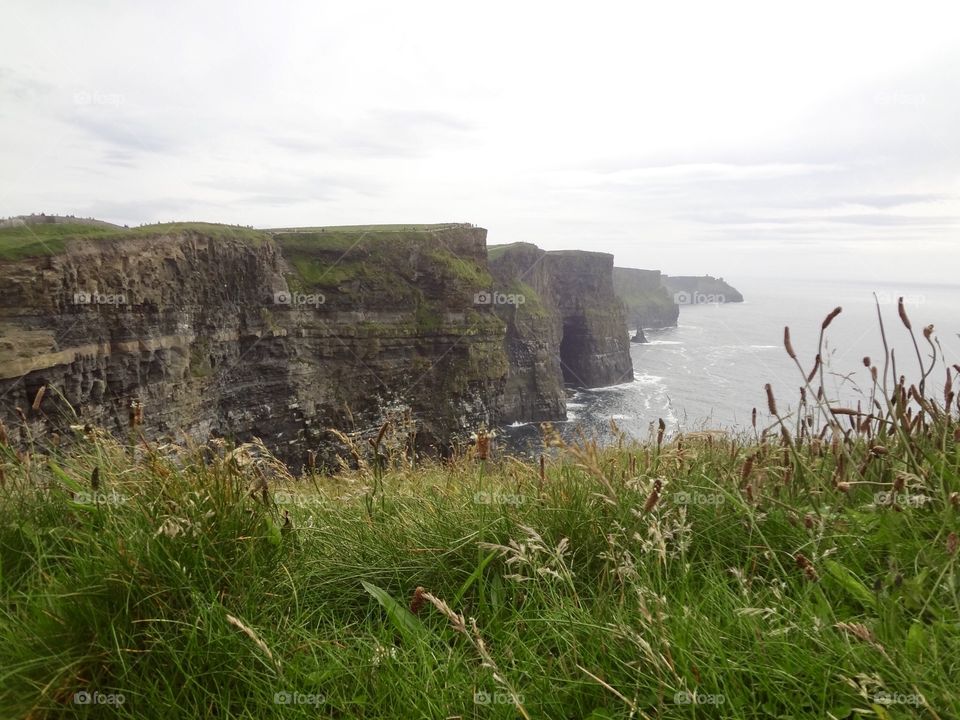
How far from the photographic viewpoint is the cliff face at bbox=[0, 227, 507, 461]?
33031 mm

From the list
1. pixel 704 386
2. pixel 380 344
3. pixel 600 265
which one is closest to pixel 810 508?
pixel 380 344

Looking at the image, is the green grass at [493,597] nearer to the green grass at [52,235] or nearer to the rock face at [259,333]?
the rock face at [259,333]

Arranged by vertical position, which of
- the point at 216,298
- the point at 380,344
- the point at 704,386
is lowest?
the point at 704,386

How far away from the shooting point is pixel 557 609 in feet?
8.07

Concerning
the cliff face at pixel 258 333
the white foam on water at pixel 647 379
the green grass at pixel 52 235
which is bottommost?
the white foam on water at pixel 647 379

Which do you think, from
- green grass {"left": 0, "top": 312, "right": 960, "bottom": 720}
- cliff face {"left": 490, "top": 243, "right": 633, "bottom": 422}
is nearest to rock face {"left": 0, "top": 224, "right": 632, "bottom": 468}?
cliff face {"left": 490, "top": 243, "right": 633, "bottom": 422}

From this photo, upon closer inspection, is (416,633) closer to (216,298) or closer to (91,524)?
(91,524)

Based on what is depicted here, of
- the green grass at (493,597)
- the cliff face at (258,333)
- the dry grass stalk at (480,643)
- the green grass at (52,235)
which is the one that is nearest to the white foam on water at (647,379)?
the cliff face at (258,333)

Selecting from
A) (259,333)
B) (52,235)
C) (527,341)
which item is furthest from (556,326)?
(52,235)

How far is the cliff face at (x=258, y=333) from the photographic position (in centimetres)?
3303

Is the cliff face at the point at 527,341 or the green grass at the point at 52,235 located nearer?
the green grass at the point at 52,235

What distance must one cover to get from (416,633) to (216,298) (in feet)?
166

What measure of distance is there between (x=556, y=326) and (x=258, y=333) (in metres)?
67.6

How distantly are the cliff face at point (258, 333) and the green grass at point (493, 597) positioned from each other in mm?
23282
